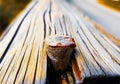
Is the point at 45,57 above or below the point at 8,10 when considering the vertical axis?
above

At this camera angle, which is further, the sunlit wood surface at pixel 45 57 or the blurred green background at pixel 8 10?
the blurred green background at pixel 8 10

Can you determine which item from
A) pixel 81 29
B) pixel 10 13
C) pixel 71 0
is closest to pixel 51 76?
pixel 81 29

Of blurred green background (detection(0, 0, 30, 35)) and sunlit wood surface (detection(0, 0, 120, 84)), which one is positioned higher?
sunlit wood surface (detection(0, 0, 120, 84))

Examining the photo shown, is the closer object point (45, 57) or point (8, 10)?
point (45, 57)

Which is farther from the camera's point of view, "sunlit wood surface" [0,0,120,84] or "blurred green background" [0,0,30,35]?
"blurred green background" [0,0,30,35]

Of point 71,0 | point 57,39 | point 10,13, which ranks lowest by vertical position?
point 10,13

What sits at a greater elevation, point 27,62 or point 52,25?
point 27,62

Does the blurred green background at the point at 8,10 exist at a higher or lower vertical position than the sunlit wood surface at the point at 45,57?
lower

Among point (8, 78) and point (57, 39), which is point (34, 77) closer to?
point (8, 78)
